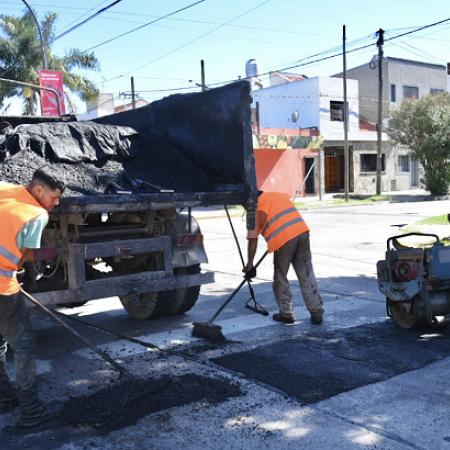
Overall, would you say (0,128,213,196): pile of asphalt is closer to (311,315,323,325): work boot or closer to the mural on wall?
(311,315,323,325): work boot

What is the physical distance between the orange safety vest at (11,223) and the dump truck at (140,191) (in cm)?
72

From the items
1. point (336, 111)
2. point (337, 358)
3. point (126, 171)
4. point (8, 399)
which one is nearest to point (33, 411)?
point (8, 399)

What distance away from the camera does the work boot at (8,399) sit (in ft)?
12.3

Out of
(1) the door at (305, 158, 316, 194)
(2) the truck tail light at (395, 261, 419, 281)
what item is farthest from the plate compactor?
(1) the door at (305, 158, 316, 194)

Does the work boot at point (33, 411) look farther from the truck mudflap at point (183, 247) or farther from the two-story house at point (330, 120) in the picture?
the two-story house at point (330, 120)

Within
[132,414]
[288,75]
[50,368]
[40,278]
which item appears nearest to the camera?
[132,414]

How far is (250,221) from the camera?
5391mm

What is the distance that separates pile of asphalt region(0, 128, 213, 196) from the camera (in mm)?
4746

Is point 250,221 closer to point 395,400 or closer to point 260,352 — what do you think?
point 260,352

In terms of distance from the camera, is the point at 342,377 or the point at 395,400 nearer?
the point at 395,400

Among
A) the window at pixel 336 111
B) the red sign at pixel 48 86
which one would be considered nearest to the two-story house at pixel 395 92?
the window at pixel 336 111

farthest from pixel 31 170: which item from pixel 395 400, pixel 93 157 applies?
pixel 395 400

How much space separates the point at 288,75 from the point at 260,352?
111 feet

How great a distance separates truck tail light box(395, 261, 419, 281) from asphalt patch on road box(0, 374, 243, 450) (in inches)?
78.9
